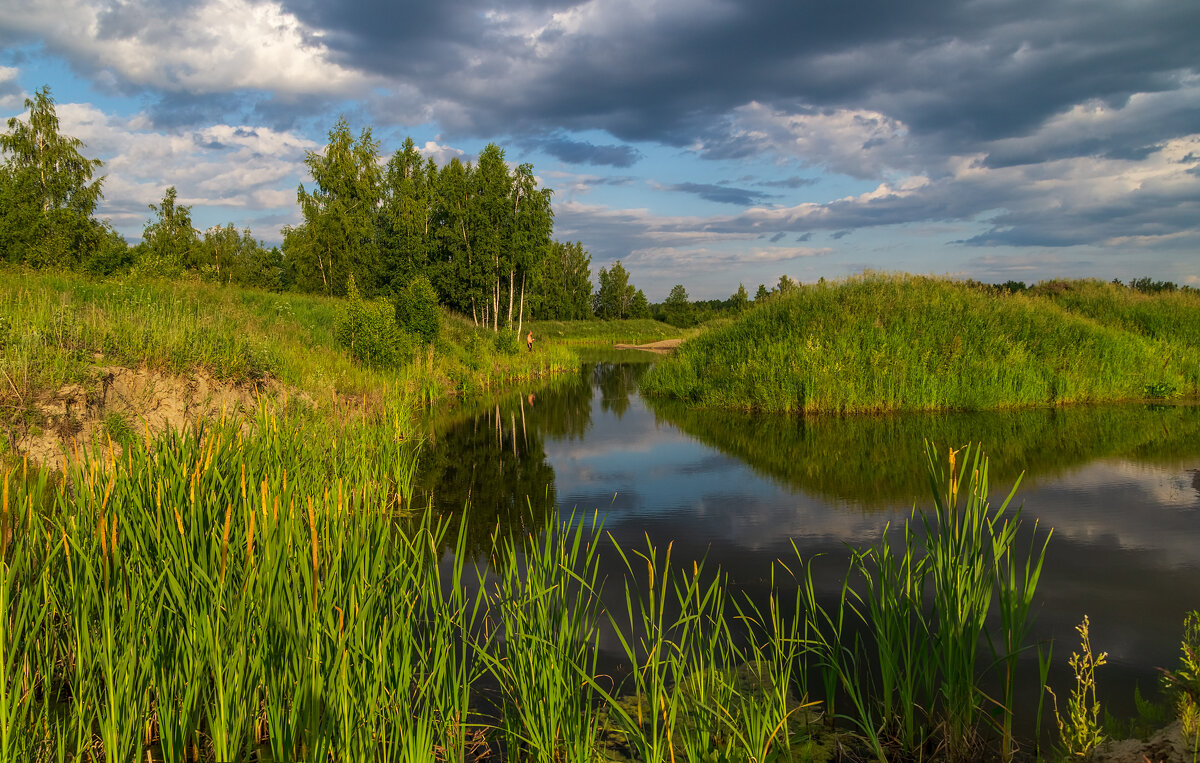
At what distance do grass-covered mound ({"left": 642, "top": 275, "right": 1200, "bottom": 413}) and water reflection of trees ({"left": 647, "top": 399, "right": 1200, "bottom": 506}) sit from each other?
85 cm

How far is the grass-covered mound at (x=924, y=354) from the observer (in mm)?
17969

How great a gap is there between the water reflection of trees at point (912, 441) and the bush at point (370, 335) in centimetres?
872

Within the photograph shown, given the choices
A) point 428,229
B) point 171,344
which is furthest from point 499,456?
point 428,229

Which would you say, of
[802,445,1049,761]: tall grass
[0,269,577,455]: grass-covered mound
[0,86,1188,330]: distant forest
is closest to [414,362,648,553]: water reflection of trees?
[0,269,577,455]: grass-covered mound

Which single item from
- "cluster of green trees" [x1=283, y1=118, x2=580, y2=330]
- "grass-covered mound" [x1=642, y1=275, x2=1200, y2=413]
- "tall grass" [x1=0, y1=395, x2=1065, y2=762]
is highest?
"cluster of green trees" [x1=283, y1=118, x2=580, y2=330]

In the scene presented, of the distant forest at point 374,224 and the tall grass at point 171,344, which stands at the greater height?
the distant forest at point 374,224

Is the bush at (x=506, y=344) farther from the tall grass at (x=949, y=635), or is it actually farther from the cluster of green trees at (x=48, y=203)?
the tall grass at (x=949, y=635)

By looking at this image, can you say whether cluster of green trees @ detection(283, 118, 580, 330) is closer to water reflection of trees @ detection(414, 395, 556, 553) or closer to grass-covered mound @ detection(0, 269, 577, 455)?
grass-covered mound @ detection(0, 269, 577, 455)

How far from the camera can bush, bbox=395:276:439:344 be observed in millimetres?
25328

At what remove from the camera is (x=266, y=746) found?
3912mm

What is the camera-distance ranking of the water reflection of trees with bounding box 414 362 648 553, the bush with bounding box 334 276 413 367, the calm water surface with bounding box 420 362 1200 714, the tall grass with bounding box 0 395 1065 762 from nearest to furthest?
the tall grass with bounding box 0 395 1065 762
the calm water surface with bounding box 420 362 1200 714
the water reflection of trees with bounding box 414 362 648 553
the bush with bounding box 334 276 413 367

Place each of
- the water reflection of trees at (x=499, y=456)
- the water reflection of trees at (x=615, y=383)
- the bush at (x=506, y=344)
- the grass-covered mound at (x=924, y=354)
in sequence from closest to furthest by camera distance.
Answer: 1. the water reflection of trees at (x=499, y=456)
2. the grass-covered mound at (x=924, y=354)
3. the water reflection of trees at (x=615, y=383)
4. the bush at (x=506, y=344)

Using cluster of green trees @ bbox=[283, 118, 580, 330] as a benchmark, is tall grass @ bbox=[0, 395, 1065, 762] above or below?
below

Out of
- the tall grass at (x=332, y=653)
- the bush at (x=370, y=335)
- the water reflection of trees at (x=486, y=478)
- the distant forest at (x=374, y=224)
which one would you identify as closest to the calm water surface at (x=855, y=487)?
the water reflection of trees at (x=486, y=478)
